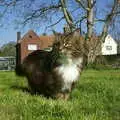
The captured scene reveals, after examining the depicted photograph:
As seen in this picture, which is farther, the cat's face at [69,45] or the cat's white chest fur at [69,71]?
the cat's white chest fur at [69,71]

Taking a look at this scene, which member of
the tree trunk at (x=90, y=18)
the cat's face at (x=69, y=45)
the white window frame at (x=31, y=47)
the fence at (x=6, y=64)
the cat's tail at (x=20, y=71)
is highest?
the tree trunk at (x=90, y=18)

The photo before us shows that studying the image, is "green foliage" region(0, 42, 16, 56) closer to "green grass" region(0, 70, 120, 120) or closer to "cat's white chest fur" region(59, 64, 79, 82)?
"cat's white chest fur" region(59, 64, 79, 82)

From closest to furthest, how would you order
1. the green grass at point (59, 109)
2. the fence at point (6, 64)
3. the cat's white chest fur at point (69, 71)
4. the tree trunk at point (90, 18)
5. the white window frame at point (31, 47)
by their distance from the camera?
the green grass at point (59, 109)
the cat's white chest fur at point (69, 71)
the tree trunk at point (90, 18)
the fence at point (6, 64)
the white window frame at point (31, 47)

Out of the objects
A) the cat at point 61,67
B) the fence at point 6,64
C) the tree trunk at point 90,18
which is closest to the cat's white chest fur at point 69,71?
the cat at point 61,67

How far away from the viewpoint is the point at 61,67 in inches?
436

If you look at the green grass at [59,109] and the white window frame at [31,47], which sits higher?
the white window frame at [31,47]

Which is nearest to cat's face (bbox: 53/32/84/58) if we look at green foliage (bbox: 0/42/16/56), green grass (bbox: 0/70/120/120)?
green grass (bbox: 0/70/120/120)

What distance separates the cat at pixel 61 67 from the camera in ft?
35.8

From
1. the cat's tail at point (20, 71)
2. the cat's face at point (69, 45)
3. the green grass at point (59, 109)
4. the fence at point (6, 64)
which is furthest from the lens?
the fence at point (6, 64)

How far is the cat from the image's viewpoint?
1091cm

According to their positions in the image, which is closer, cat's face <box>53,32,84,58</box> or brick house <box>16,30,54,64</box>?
cat's face <box>53,32,84,58</box>

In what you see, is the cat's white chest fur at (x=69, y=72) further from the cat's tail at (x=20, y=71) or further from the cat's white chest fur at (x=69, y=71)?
the cat's tail at (x=20, y=71)

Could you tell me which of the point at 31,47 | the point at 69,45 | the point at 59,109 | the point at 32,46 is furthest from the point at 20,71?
the point at 32,46

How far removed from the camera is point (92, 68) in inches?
1550
